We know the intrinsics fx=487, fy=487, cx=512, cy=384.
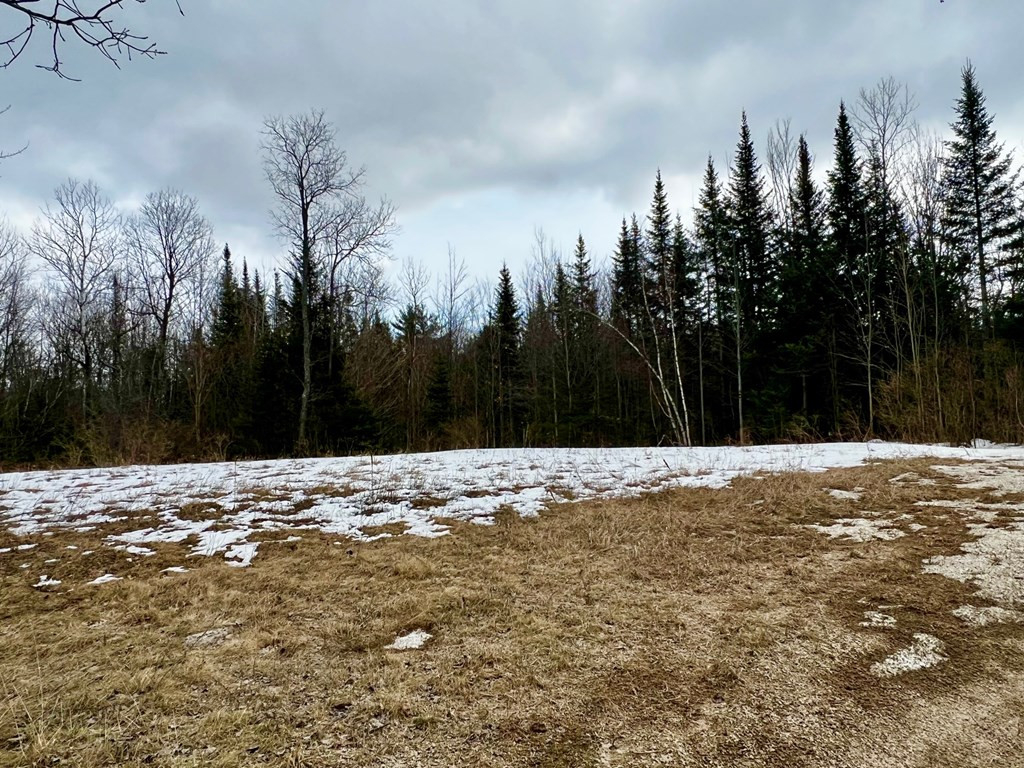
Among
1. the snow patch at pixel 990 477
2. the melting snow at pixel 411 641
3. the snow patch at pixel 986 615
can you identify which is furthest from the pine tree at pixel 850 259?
the melting snow at pixel 411 641

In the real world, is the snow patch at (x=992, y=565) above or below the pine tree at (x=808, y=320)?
below

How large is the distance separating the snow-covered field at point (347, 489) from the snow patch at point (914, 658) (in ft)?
11.1

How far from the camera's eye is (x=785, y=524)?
448 cm

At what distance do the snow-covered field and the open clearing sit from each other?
3.3 inches

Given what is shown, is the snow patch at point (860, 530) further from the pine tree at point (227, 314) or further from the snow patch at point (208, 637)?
the pine tree at point (227, 314)

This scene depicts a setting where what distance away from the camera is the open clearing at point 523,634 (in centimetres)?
172

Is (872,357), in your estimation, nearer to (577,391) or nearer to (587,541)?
(577,391)

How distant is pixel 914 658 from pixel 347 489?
5.81 m

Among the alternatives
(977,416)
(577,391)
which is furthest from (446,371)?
(977,416)

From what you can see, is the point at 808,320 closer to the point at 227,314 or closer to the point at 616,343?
the point at 616,343

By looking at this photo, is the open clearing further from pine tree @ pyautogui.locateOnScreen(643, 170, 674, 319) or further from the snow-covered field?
pine tree @ pyautogui.locateOnScreen(643, 170, 674, 319)

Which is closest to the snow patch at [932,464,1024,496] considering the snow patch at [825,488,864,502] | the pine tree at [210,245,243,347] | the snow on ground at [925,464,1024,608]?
the snow on ground at [925,464,1024,608]

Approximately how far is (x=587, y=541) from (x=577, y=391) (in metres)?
23.3

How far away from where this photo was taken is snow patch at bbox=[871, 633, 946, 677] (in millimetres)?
2088
